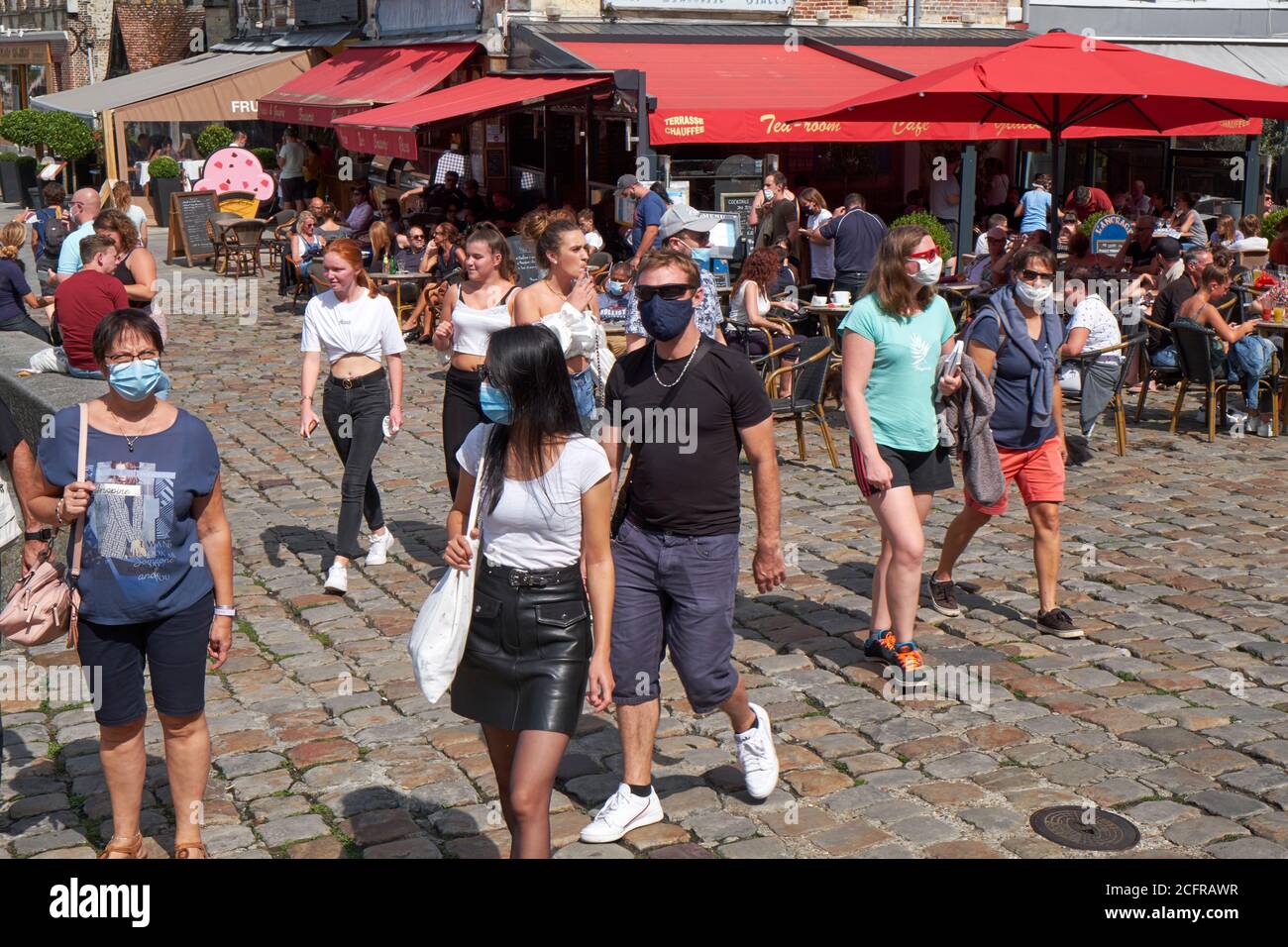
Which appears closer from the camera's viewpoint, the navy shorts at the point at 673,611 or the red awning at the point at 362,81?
the navy shorts at the point at 673,611

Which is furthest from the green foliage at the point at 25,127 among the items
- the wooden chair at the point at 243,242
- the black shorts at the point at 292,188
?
the wooden chair at the point at 243,242

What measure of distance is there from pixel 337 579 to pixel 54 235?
34.0 ft

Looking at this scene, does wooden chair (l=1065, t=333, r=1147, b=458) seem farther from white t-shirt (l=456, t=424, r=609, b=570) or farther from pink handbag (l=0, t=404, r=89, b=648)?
pink handbag (l=0, t=404, r=89, b=648)

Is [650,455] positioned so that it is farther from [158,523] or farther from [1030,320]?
[1030,320]

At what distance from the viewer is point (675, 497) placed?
473 centimetres

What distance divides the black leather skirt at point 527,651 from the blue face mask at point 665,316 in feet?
3.21

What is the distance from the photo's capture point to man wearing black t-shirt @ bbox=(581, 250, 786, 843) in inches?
186

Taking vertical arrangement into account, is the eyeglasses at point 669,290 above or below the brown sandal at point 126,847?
above

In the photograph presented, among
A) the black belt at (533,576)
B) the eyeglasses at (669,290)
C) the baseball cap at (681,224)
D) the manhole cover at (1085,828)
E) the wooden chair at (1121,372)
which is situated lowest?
the manhole cover at (1085,828)

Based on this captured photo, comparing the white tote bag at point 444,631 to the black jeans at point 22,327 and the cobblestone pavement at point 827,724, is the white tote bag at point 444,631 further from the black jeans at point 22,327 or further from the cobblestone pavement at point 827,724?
the black jeans at point 22,327

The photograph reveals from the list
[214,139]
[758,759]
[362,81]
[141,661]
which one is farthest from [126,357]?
[214,139]

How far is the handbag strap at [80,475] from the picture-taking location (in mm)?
4375

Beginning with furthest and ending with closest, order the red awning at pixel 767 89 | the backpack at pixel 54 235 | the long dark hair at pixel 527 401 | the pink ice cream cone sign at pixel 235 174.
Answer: the pink ice cream cone sign at pixel 235 174
the red awning at pixel 767 89
the backpack at pixel 54 235
the long dark hair at pixel 527 401

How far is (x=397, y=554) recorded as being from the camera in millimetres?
8297
